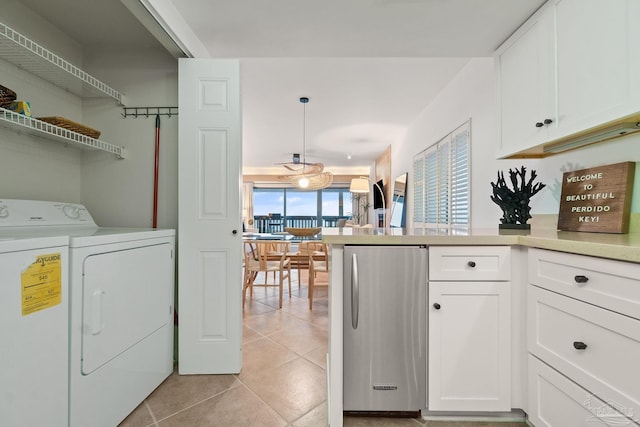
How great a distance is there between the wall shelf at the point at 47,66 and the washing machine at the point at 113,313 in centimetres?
75

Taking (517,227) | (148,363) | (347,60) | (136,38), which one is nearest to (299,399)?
(148,363)

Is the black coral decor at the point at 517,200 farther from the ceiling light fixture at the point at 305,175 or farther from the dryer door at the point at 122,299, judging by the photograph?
the ceiling light fixture at the point at 305,175

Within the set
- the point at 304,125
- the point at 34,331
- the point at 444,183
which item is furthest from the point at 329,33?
the point at 304,125

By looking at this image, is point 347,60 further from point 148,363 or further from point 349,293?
point 148,363

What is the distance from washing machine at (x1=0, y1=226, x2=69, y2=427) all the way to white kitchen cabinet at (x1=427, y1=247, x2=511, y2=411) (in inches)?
61.1

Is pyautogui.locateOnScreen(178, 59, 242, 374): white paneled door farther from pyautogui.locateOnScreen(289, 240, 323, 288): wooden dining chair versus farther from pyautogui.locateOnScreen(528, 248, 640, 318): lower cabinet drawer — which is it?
pyautogui.locateOnScreen(528, 248, 640, 318): lower cabinet drawer

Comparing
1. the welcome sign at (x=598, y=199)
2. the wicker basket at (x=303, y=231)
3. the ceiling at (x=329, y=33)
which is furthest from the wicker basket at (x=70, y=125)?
the welcome sign at (x=598, y=199)

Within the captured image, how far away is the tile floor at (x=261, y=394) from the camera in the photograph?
4.51ft

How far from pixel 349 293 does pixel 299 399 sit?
2.49 ft

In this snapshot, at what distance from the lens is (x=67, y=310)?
1109mm

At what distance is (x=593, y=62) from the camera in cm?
118

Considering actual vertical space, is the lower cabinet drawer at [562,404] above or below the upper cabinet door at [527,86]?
below

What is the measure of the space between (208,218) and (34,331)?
940 mm

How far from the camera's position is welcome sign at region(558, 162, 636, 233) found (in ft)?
4.12
